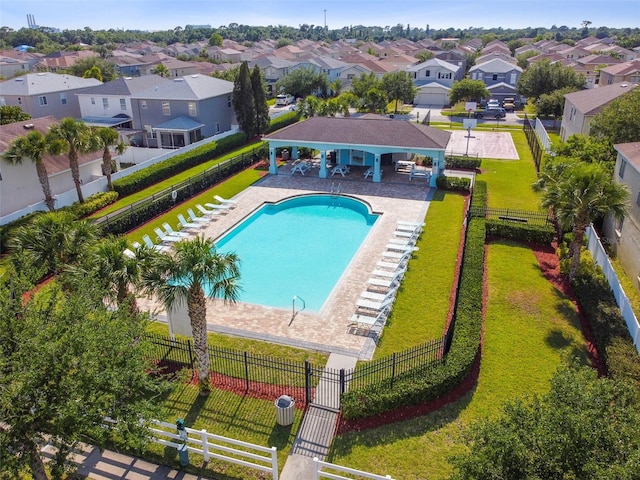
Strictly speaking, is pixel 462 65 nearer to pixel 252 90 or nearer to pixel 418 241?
pixel 252 90

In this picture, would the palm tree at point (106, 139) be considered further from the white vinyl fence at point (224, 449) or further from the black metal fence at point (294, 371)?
the white vinyl fence at point (224, 449)

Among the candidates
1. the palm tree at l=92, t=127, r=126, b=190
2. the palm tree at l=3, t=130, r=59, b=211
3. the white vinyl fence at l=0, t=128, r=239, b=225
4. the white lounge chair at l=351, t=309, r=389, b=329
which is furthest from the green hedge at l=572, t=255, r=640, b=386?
the white vinyl fence at l=0, t=128, r=239, b=225

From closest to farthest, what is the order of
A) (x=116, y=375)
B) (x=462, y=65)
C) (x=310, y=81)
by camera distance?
(x=116, y=375), (x=310, y=81), (x=462, y=65)

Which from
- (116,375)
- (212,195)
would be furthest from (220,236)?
(116,375)

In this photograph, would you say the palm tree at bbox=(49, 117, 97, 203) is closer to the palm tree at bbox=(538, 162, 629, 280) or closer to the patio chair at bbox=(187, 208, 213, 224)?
the patio chair at bbox=(187, 208, 213, 224)

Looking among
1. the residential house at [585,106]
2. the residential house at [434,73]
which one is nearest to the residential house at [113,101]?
the residential house at [585,106]

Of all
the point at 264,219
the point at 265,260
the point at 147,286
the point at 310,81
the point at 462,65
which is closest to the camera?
the point at 147,286

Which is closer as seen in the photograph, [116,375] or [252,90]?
[116,375]

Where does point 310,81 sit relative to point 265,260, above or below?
above
